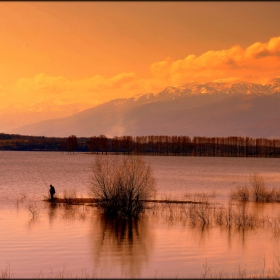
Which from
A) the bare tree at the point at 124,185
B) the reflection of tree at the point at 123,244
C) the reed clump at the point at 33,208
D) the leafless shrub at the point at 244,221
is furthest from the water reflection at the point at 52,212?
the leafless shrub at the point at 244,221

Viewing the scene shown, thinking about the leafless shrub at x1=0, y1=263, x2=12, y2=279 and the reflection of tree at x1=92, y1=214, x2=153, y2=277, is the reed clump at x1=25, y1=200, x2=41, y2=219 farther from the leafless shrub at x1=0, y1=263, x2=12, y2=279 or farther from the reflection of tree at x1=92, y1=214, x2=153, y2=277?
the leafless shrub at x1=0, y1=263, x2=12, y2=279

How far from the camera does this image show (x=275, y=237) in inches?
1083

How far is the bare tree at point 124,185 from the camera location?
107ft

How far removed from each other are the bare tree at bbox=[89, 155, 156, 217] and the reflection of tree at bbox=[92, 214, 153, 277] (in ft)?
3.13

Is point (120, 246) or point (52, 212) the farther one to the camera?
point (52, 212)

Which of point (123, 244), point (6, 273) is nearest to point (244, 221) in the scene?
point (123, 244)

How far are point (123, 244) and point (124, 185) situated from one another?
7.26 meters

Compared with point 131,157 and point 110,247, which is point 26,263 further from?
point 131,157

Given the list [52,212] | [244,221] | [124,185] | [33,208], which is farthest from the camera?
[33,208]

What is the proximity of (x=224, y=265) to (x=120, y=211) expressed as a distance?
1252cm

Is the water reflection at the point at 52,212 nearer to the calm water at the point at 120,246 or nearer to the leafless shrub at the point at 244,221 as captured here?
the calm water at the point at 120,246

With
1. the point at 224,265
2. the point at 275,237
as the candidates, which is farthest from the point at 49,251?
the point at 275,237

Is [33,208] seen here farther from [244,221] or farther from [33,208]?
[244,221]

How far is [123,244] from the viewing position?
25.8 meters
